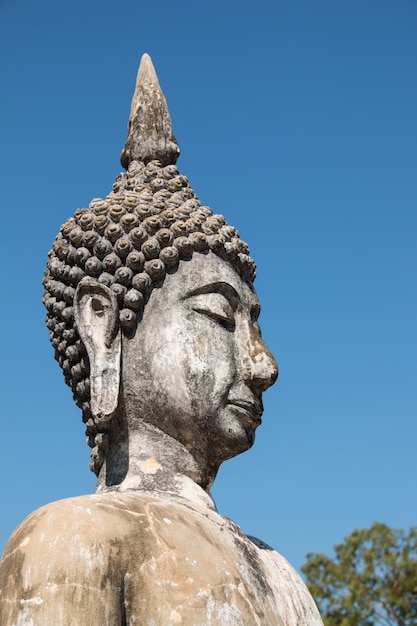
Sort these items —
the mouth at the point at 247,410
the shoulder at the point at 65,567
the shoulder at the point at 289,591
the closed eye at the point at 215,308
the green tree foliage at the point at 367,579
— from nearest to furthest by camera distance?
the shoulder at the point at 65,567 → the shoulder at the point at 289,591 → the mouth at the point at 247,410 → the closed eye at the point at 215,308 → the green tree foliage at the point at 367,579

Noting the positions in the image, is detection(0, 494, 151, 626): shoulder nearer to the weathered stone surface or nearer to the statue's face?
the weathered stone surface

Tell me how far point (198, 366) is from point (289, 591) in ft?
5.13

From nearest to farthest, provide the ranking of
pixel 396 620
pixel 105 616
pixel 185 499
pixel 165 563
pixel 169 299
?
pixel 105 616
pixel 165 563
pixel 185 499
pixel 169 299
pixel 396 620

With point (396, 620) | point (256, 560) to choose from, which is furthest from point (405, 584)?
point (256, 560)

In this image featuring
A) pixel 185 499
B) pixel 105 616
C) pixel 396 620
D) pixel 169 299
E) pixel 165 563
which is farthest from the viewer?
pixel 396 620

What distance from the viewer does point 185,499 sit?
6023mm

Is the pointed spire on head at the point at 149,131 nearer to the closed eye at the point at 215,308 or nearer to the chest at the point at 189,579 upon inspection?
the closed eye at the point at 215,308

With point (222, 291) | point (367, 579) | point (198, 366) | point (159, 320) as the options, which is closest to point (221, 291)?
point (222, 291)

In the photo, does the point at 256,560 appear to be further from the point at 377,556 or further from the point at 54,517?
the point at 377,556

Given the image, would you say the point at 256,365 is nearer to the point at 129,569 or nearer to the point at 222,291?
the point at 222,291

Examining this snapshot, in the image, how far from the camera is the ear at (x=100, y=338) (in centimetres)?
624

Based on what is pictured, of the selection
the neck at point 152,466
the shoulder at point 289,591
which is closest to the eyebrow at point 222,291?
the neck at point 152,466

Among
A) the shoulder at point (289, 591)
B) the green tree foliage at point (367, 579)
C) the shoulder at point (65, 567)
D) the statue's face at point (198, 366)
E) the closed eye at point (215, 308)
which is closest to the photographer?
the shoulder at point (65, 567)

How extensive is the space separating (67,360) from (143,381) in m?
0.77
